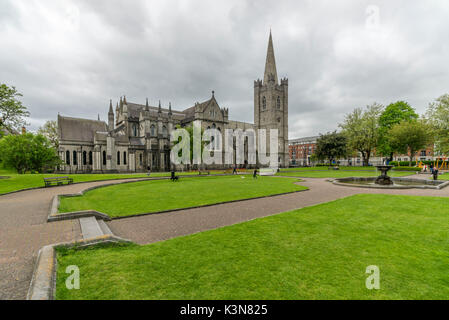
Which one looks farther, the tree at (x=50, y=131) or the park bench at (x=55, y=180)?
the tree at (x=50, y=131)

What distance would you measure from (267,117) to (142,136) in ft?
137

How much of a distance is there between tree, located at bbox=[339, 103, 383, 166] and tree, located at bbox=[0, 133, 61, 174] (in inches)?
2566

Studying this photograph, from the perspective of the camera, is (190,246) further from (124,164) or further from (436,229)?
(124,164)

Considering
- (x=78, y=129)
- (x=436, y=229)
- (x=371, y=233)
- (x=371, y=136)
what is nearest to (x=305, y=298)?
(x=371, y=233)

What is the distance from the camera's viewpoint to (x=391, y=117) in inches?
1932

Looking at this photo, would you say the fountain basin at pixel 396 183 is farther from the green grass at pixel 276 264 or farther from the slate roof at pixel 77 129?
the slate roof at pixel 77 129

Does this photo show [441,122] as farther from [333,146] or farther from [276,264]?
[276,264]

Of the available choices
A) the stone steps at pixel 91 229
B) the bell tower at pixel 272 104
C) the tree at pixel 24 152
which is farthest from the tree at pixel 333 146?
the tree at pixel 24 152

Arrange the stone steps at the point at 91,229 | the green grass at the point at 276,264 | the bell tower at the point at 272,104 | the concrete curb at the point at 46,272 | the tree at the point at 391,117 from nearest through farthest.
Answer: the concrete curb at the point at 46,272
the green grass at the point at 276,264
the stone steps at the point at 91,229
the tree at the point at 391,117
the bell tower at the point at 272,104

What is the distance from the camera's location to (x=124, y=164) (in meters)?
44.5

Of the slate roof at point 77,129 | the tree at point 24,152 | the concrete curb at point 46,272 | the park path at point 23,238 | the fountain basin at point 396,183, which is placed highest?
the slate roof at point 77,129

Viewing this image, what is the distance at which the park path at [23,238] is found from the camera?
128 inches

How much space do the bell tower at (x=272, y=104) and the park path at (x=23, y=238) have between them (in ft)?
215

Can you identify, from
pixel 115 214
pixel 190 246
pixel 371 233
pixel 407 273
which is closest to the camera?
pixel 407 273
